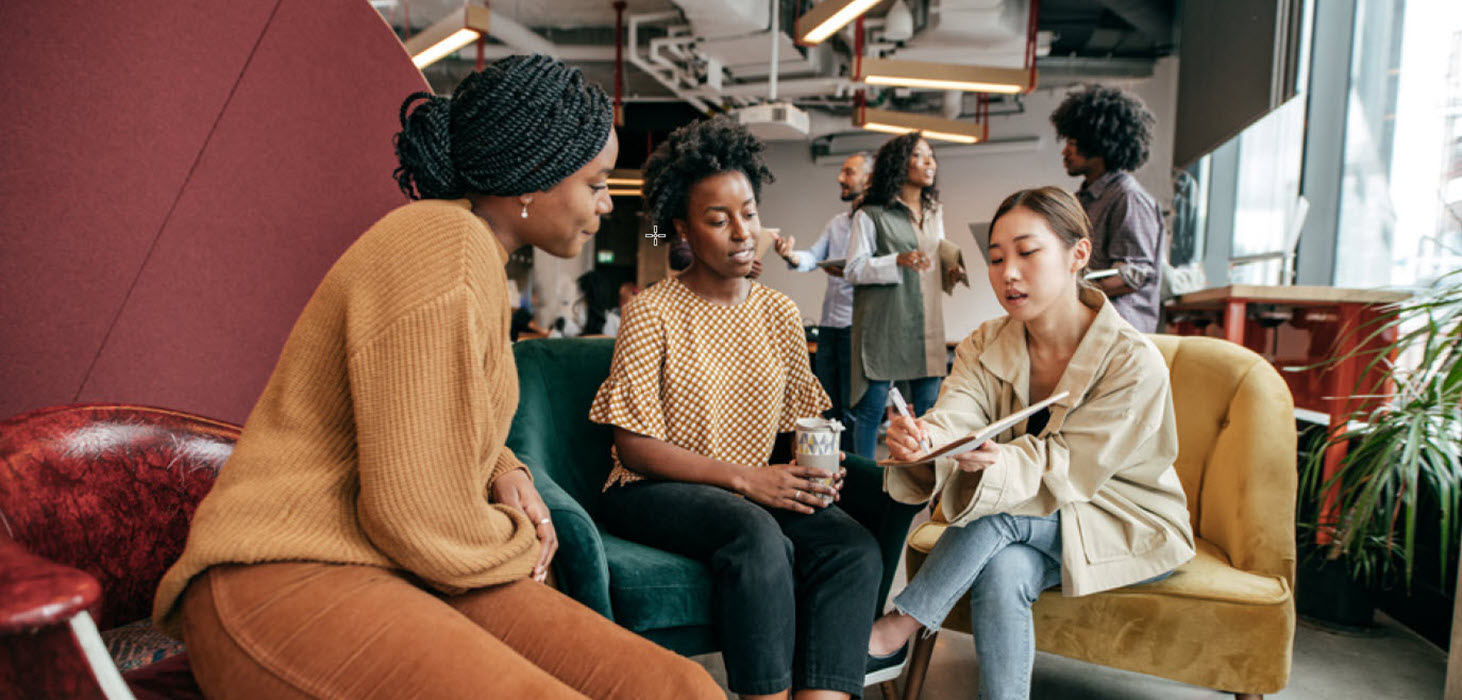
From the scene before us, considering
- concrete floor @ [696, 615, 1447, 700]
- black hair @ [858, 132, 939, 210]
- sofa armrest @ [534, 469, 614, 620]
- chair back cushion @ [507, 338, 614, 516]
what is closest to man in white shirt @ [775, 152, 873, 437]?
black hair @ [858, 132, 939, 210]

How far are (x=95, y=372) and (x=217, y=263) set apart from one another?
35cm

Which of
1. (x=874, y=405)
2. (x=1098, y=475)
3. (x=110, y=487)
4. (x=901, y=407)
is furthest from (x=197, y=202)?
(x=874, y=405)

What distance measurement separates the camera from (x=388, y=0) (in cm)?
586

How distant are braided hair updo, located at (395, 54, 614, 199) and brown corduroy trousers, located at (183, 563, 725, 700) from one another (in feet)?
1.80

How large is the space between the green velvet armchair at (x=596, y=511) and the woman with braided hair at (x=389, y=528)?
1.06 feet

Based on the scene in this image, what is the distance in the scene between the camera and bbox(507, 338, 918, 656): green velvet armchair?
1454 mm

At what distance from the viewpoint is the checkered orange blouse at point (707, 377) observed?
1782 millimetres

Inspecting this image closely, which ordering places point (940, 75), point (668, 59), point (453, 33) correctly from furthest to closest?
point (668, 59) < point (940, 75) < point (453, 33)

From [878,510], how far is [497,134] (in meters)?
1.12

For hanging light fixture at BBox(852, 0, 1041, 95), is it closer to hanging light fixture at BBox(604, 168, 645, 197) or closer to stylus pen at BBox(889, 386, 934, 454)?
hanging light fixture at BBox(604, 168, 645, 197)

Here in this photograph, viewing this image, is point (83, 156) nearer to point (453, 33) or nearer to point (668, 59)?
point (453, 33)

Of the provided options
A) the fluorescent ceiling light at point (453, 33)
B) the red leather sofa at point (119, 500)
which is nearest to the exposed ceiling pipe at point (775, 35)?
the fluorescent ceiling light at point (453, 33)

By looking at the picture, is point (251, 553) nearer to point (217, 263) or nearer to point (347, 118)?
point (217, 263)

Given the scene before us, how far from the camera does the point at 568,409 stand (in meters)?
2.01
